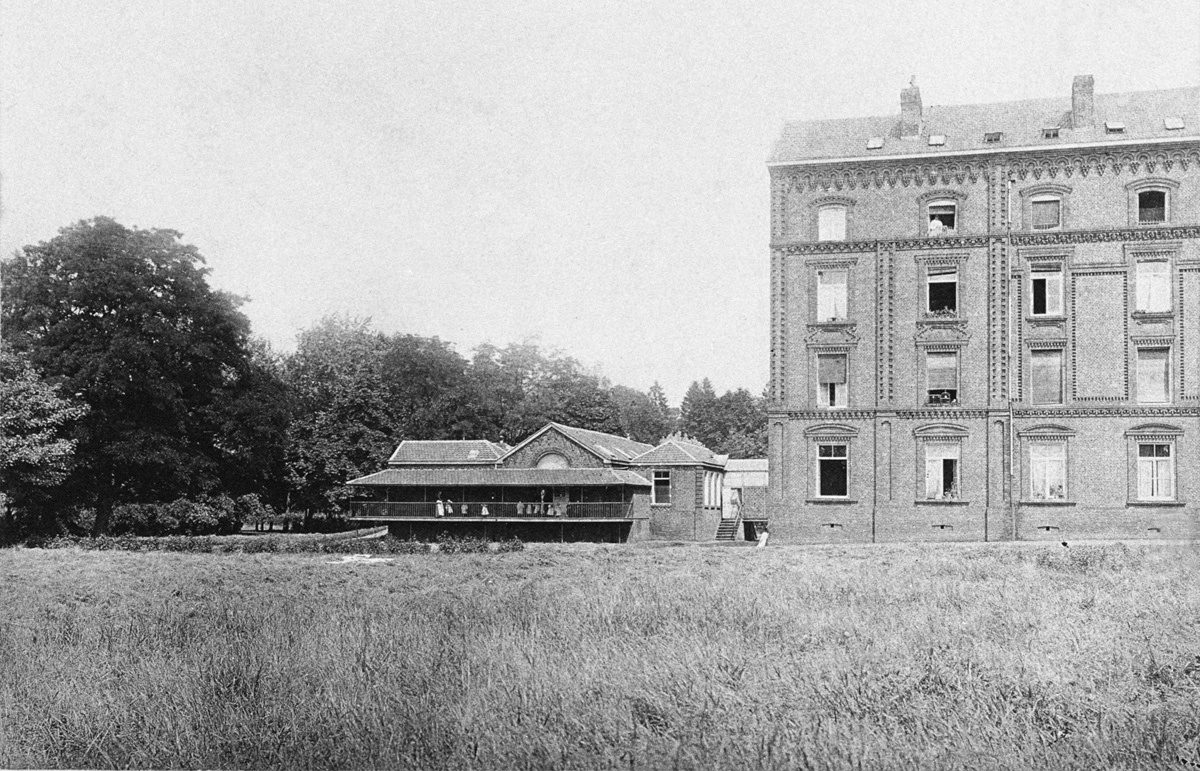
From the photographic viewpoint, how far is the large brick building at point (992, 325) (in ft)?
107

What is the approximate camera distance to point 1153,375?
32.8 metres

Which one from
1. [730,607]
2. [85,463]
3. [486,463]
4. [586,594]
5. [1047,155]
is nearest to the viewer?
[730,607]

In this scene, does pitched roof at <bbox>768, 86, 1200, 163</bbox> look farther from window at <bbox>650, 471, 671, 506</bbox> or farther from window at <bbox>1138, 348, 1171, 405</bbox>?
window at <bbox>650, 471, 671, 506</bbox>

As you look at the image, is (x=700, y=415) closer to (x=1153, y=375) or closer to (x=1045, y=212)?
(x=1045, y=212)

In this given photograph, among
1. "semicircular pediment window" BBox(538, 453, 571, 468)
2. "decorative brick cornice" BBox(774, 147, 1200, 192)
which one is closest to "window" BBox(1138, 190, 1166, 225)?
"decorative brick cornice" BBox(774, 147, 1200, 192)

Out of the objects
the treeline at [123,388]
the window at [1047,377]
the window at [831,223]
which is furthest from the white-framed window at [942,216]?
the treeline at [123,388]

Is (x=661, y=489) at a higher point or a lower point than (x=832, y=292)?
lower

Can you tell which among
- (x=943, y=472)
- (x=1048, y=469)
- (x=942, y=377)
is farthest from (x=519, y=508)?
(x=1048, y=469)

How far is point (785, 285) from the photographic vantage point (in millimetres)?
35000

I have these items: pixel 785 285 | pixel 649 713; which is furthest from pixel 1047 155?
pixel 649 713

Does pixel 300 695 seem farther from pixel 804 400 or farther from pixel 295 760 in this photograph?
pixel 804 400

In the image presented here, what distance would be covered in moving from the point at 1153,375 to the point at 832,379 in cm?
1008

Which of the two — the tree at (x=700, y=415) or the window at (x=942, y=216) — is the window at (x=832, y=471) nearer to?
the window at (x=942, y=216)

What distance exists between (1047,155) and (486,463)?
85.8ft
